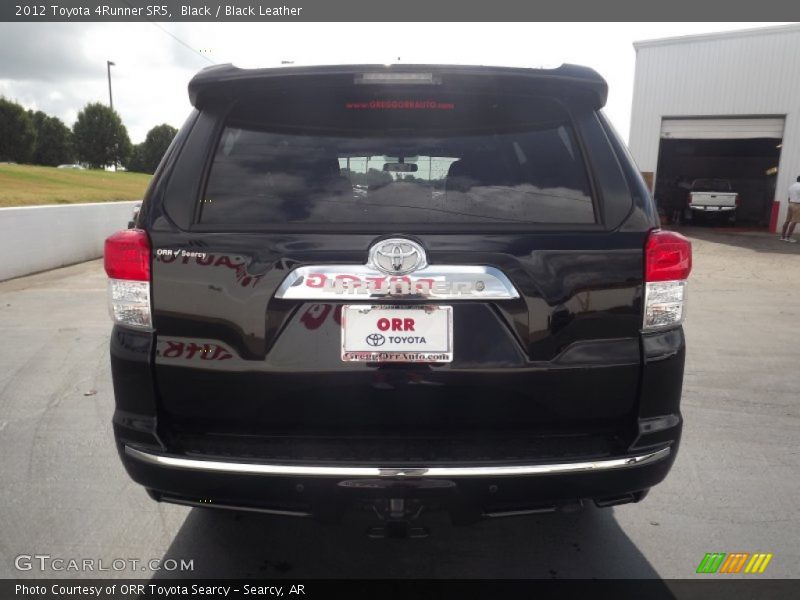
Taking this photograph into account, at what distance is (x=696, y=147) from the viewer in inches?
1184

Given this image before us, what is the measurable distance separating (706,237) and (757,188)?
14141mm

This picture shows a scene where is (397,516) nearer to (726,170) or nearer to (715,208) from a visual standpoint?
(715,208)

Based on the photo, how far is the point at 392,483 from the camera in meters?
1.95

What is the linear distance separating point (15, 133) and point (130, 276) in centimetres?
7372

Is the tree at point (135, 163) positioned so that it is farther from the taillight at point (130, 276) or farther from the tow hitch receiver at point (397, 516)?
the tow hitch receiver at point (397, 516)

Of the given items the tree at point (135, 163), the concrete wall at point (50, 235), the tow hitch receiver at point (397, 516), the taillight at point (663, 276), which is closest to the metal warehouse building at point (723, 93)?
the concrete wall at point (50, 235)

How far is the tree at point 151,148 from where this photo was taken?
7856 cm

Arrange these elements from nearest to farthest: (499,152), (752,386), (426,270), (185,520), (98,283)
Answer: (426,270)
(499,152)
(185,520)
(752,386)
(98,283)

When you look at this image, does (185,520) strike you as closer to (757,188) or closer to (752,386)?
(752,386)

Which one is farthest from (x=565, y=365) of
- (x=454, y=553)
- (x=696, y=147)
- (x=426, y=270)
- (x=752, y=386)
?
(x=696, y=147)

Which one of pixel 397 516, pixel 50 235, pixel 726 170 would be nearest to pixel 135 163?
pixel 726 170

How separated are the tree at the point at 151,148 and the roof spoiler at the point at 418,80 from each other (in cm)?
8227

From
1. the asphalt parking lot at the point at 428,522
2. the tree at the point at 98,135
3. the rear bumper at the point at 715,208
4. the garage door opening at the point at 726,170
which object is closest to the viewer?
the asphalt parking lot at the point at 428,522

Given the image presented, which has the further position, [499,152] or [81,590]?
[81,590]
